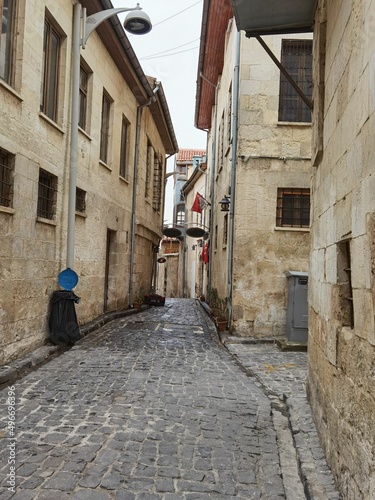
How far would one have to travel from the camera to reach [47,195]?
8133 mm

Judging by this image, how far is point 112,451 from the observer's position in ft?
12.7

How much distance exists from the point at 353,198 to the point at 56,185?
6186 millimetres

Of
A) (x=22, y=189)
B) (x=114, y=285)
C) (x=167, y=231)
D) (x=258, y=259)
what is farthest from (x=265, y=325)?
(x=167, y=231)

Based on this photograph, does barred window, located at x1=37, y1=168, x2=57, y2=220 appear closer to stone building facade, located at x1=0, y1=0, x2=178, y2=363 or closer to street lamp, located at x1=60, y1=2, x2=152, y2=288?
stone building facade, located at x1=0, y1=0, x2=178, y2=363

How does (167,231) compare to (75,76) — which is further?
(167,231)

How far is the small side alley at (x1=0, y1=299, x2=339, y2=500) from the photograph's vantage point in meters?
3.32

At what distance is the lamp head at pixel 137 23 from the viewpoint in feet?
29.6

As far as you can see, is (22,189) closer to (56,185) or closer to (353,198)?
(56,185)

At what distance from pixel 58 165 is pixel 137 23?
10.9 ft

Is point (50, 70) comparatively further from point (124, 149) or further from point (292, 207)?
point (292, 207)

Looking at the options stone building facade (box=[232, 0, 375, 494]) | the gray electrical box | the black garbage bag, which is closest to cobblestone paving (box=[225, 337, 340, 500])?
stone building facade (box=[232, 0, 375, 494])

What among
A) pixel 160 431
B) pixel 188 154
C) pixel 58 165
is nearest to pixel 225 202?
pixel 58 165

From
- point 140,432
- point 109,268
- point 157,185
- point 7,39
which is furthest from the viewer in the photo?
point 157,185

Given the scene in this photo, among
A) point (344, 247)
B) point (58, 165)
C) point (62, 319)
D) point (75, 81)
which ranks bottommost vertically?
point (62, 319)
